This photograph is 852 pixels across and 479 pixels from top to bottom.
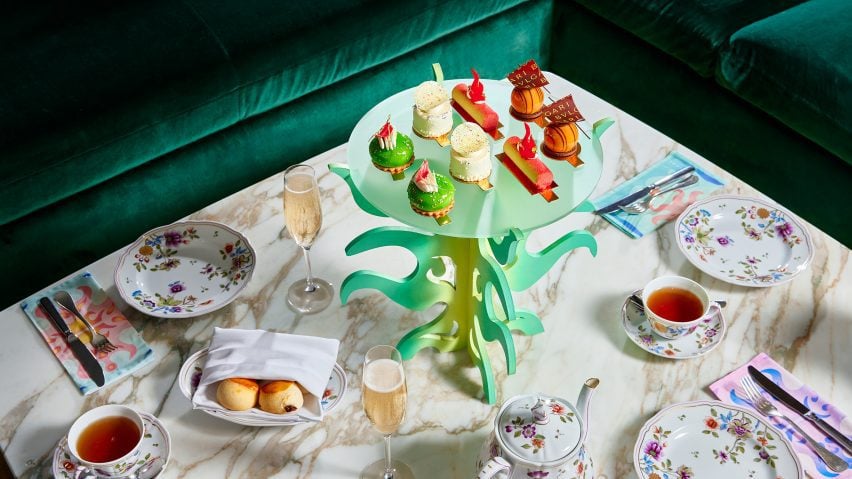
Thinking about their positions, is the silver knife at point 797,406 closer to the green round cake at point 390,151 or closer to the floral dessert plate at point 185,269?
the green round cake at point 390,151

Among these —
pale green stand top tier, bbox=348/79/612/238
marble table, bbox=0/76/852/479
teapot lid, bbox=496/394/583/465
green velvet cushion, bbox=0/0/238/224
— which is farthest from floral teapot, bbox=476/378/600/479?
green velvet cushion, bbox=0/0/238/224

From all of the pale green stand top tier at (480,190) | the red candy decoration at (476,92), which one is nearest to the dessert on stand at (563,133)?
the pale green stand top tier at (480,190)

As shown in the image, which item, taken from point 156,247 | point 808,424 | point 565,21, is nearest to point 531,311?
point 808,424

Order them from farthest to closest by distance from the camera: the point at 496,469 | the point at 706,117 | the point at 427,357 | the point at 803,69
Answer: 1. the point at 706,117
2. the point at 803,69
3. the point at 427,357
4. the point at 496,469

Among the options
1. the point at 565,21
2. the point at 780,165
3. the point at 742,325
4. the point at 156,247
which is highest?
the point at 156,247

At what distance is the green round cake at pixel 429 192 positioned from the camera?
118 cm

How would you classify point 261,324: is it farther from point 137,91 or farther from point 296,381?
point 137,91

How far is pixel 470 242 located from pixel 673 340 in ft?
1.21

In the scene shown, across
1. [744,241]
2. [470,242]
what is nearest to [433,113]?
[470,242]

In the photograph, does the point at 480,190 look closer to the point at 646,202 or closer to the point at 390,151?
the point at 390,151

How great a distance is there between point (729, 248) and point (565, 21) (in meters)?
1.25

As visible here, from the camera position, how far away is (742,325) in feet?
4.49

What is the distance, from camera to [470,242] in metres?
1.27

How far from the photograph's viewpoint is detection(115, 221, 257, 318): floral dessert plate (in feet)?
4.62
